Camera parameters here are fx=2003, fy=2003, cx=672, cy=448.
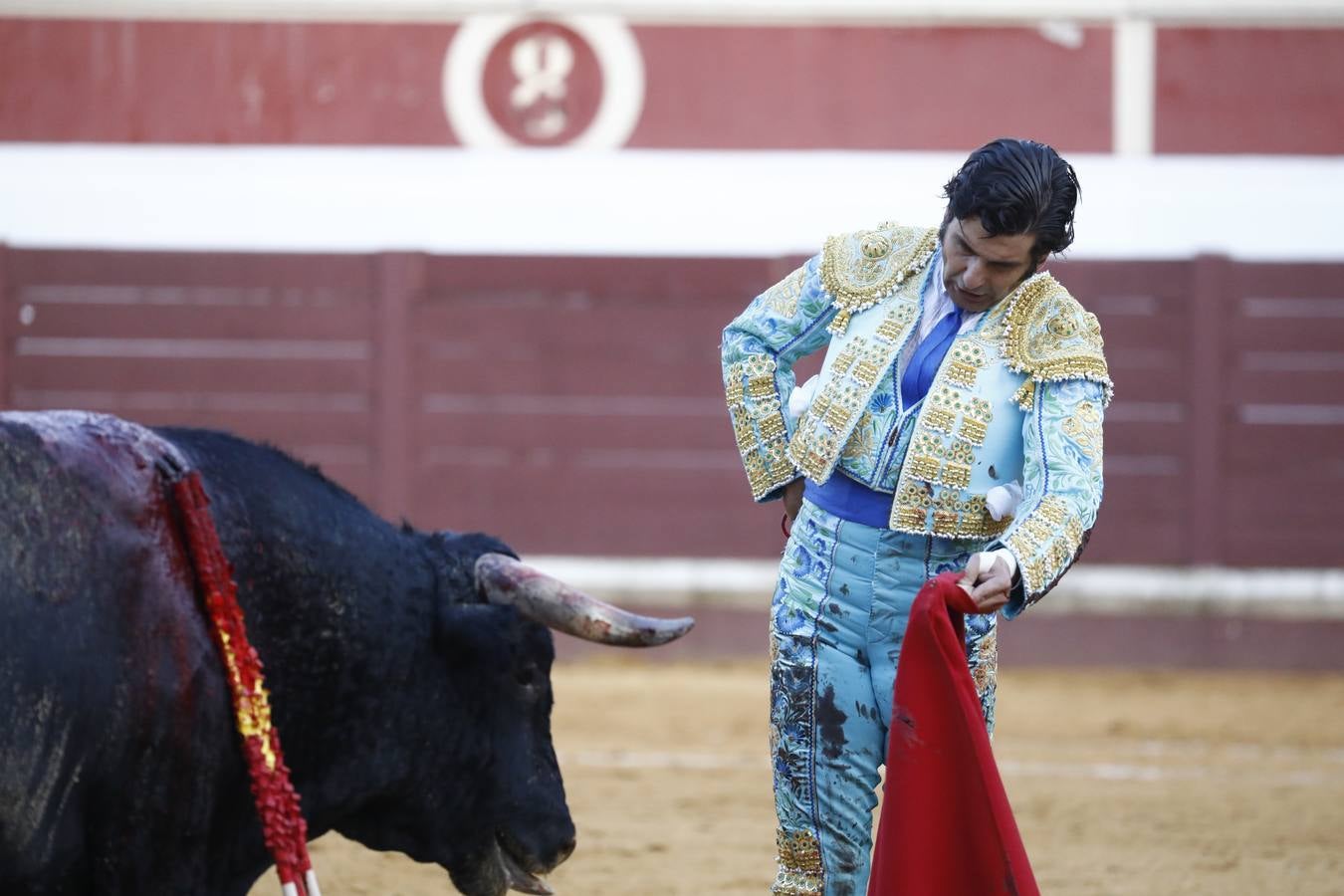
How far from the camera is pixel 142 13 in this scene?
338 inches

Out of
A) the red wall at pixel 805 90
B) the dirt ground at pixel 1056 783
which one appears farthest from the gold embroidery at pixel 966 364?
the red wall at pixel 805 90

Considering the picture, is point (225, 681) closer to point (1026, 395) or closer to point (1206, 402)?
point (1026, 395)

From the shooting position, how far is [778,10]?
8.48 metres

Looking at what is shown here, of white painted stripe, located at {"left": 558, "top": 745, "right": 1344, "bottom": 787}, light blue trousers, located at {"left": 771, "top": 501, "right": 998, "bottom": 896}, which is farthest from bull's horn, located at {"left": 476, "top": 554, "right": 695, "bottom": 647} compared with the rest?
white painted stripe, located at {"left": 558, "top": 745, "right": 1344, "bottom": 787}

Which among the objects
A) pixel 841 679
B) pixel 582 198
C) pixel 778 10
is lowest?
pixel 841 679

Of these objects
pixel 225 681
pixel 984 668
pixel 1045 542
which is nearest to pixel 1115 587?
pixel 984 668

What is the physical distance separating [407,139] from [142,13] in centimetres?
128

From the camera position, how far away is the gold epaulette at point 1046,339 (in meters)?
2.49

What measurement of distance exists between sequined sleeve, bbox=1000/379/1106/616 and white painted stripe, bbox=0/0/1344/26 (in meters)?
6.22

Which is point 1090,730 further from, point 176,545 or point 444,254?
point 176,545

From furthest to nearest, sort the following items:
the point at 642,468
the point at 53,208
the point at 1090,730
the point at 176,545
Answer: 1. the point at 53,208
2. the point at 642,468
3. the point at 1090,730
4. the point at 176,545

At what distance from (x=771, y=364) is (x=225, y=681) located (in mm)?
821

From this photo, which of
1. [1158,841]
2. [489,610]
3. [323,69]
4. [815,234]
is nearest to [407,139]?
[323,69]

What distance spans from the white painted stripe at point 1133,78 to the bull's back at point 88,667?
672 cm
